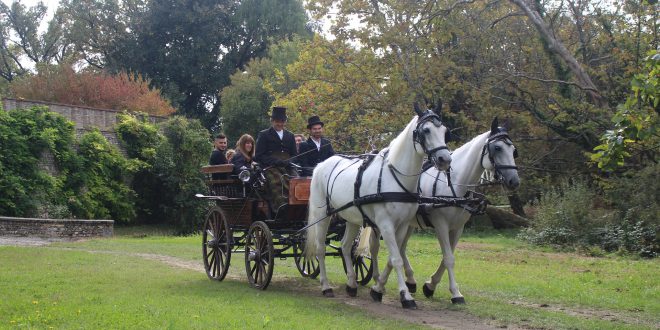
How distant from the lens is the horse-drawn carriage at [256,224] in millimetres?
10680

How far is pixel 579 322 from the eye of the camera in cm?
791

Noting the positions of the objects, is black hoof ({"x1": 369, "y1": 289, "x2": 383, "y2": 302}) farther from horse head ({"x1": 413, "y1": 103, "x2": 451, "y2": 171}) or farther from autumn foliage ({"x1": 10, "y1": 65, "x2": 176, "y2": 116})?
autumn foliage ({"x1": 10, "y1": 65, "x2": 176, "y2": 116})

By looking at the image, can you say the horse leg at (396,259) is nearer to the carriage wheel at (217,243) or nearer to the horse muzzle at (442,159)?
the horse muzzle at (442,159)

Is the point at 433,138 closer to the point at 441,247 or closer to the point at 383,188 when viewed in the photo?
the point at 383,188

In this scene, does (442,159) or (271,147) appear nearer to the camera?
(442,159)

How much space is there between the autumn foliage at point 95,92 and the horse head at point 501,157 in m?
29.7

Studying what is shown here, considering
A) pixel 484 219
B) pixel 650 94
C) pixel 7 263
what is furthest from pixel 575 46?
pixel 7 263

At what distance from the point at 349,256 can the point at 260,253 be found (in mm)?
1317

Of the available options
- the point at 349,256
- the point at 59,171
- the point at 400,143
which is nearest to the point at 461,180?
the point at 400,143

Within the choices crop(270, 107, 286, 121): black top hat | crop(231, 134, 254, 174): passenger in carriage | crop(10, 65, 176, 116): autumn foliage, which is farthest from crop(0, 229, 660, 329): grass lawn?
crop(10, 65, 176, 116): autumn foliage

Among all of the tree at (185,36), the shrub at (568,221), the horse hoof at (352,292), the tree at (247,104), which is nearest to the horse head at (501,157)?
the horse hoof at (352,292)

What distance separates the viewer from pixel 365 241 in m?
10.6

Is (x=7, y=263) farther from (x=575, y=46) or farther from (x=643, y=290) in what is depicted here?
(x=575, y=46)

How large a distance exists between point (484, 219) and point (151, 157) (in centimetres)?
1417
